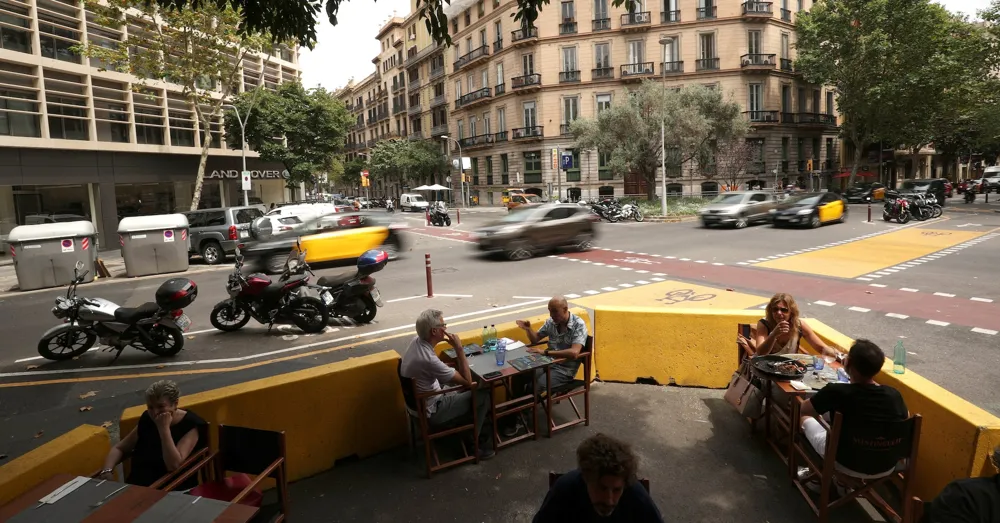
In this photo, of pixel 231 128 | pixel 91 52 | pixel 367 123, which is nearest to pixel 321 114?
pixel 231 128

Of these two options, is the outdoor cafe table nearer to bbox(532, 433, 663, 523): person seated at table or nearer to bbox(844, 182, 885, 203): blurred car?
bbox(532, 433, 663, 523): person seated at table

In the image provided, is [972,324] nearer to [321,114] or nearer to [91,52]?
[91,52]

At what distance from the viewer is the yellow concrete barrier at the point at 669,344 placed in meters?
6.02

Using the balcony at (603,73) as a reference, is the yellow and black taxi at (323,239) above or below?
below

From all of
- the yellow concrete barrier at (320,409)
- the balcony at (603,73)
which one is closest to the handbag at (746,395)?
the yellow concrete barrier at (320,409)

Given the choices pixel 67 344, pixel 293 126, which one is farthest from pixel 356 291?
pixel 293 126

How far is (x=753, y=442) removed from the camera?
4.91 metres

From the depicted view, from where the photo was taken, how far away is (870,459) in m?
3.53

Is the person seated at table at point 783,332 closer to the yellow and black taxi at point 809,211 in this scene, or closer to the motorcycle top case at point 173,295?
the motorcycle top case at point 173,295

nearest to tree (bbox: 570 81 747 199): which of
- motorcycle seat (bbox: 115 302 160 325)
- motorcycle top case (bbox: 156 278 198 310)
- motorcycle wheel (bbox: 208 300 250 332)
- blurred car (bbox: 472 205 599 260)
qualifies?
blurred car (bbox: 472 205 599 260)

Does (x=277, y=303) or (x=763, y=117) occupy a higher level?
(x=763, y=117)

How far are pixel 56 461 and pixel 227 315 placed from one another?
19.9 feet

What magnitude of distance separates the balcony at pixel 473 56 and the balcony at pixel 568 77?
8962mm

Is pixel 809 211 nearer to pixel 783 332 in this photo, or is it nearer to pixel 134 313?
pixel 783 332
